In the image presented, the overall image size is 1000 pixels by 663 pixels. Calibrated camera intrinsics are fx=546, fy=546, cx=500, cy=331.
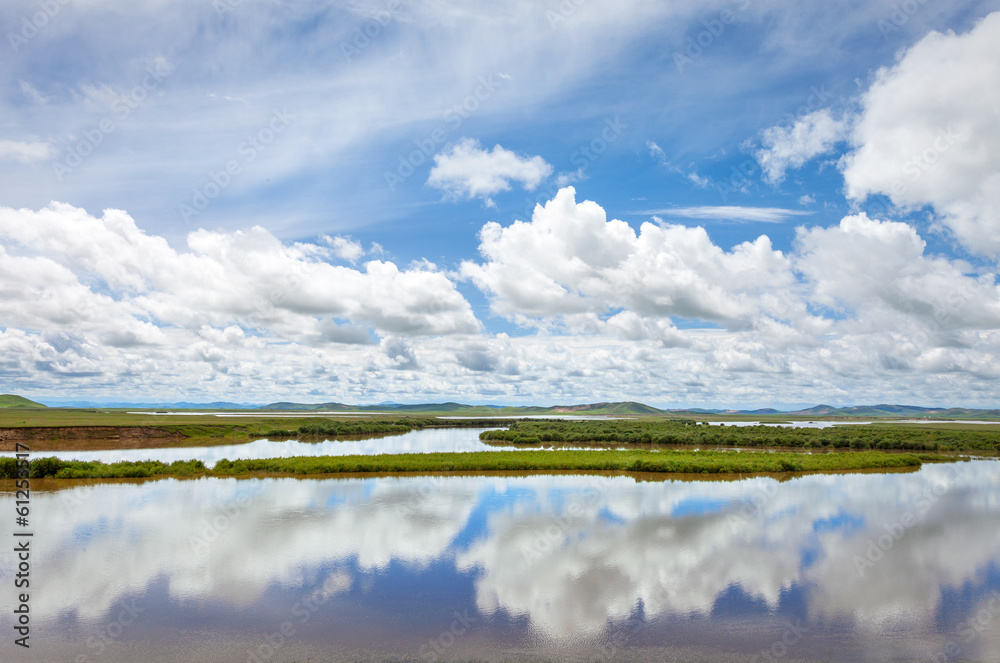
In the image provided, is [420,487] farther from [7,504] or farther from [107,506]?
[7,504]

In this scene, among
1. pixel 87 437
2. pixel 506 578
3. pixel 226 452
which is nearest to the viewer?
pixel 506 578

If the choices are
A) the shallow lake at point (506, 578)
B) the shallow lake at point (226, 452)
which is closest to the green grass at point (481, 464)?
the shallow lake at point (226, 452)

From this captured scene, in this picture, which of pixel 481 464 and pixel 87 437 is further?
pixel 87 437

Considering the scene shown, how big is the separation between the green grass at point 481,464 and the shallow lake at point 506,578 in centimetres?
920

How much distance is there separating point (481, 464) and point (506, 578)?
1054 inches

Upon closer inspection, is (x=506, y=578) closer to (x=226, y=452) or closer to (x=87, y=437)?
(x=226, y=452)

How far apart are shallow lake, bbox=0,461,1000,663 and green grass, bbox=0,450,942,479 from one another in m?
9.20

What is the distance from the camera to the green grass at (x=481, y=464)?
129 feet

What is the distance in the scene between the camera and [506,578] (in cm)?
1820

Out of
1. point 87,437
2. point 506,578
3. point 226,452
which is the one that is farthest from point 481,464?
point 87,437

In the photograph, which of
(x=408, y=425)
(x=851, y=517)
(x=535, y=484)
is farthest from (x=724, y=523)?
(x=408, y=425)

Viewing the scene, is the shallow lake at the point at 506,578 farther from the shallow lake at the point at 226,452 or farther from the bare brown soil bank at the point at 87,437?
the bare brown soil bank at the point at 87,437

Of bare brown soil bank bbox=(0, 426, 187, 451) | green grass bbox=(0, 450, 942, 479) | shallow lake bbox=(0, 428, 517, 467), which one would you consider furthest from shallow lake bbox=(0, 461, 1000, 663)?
bare brown soil bank bbox=(0, 426, 187, 451)

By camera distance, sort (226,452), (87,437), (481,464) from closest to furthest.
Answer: (481,464)
(226,452)
(87,437)
